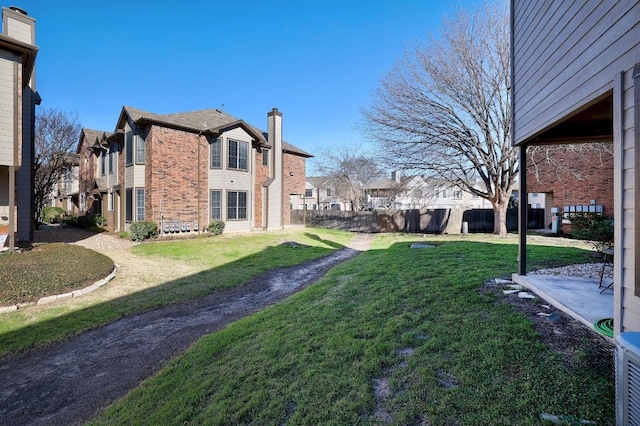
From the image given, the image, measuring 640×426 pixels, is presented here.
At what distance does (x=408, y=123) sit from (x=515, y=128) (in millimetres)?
10568

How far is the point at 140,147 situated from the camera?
1675 centimetres

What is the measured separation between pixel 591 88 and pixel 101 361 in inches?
285

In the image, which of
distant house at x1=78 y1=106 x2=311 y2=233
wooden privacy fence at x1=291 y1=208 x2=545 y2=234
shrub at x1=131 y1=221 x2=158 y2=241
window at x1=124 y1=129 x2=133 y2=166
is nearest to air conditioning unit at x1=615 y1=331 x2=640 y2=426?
shrub at x1=131 y1=221 x2=158 y2=241

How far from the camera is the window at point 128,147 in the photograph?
1728 centimetres

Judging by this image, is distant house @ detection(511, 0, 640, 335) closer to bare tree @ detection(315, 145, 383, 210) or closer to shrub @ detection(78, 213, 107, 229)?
shrub @ detection(78, 213, 107, 229)

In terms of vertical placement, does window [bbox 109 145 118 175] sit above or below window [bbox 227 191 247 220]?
above

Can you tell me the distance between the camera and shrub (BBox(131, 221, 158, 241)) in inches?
594

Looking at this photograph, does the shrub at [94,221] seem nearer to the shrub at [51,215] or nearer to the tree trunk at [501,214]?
the shrub at [51,215]

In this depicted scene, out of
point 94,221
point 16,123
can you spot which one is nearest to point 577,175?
point 16,123

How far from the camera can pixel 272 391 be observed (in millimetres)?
3195

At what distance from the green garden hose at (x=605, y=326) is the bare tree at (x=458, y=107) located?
41.6 ft

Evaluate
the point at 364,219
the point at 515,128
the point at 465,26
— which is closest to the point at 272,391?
the point at 515,128

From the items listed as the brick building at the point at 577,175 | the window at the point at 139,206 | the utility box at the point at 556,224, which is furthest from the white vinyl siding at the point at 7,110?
the utility box at the point at 556,224

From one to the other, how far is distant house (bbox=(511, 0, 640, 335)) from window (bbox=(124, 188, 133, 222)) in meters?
17.7
